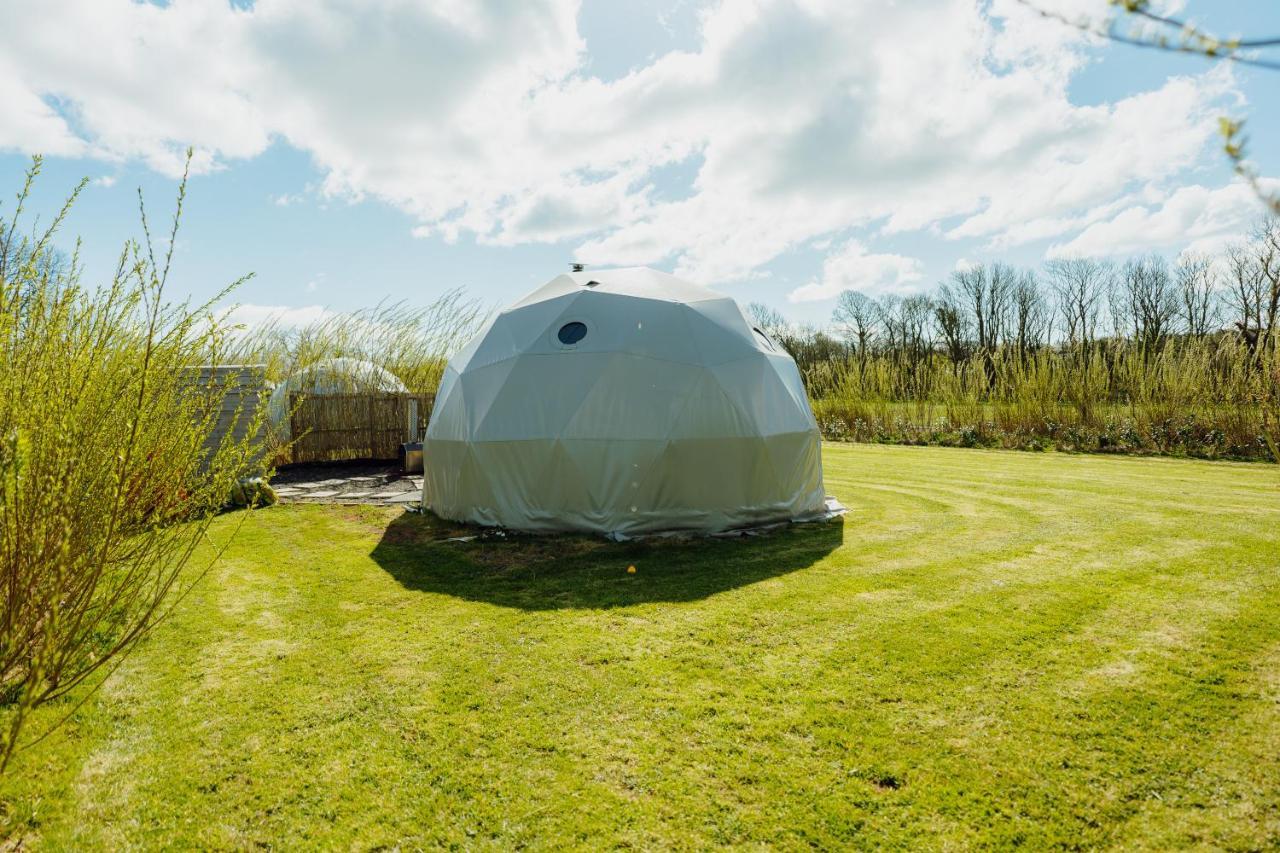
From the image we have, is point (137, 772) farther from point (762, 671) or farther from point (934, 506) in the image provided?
point (934, 506)

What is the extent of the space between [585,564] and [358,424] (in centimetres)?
1092

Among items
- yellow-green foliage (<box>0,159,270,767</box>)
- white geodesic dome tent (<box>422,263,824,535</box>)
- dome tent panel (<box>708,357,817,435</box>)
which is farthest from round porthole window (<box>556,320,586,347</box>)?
yellow-green foliage (<box>0,159,270,767</box>)

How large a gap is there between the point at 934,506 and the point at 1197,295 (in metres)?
33.3

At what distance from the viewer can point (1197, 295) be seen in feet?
104

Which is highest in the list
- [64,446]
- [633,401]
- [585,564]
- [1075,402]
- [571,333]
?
[571,333]

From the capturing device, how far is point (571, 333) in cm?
839

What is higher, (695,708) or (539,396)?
(539,396)

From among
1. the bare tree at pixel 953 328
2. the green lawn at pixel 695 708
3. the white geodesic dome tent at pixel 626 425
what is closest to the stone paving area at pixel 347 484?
the white geodesic dome tent at pixel 626 425

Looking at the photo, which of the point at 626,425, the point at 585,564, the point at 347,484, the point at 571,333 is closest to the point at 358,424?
the point at 347,484

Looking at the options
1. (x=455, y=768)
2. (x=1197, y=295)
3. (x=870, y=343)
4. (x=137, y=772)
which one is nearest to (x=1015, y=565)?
(x=455, y=768)

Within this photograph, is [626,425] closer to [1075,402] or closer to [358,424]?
[358,424]

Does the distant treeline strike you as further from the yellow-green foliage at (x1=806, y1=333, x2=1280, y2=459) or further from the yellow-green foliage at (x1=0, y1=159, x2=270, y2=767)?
the yellow-green foliage at (x1=0, y1=159, x2=270, y2=767)

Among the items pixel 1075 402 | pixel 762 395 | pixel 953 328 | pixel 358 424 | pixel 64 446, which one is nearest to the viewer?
pixel 64 446

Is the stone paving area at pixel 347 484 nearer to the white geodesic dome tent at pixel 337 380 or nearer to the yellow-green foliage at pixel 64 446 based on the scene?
the white geodesic dome tent at pixel 337 380
